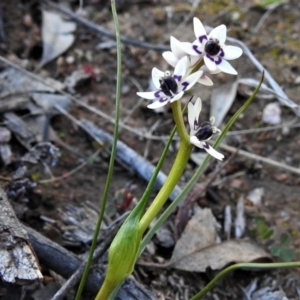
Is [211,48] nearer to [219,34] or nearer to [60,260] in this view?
[219,34]

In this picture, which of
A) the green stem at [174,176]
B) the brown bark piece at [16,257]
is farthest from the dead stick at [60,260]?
the green stem at [174,176]

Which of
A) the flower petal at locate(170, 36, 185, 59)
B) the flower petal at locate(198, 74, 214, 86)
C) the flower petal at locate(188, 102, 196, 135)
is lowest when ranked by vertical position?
the flower petal at locate(188, 102, 196, 135)

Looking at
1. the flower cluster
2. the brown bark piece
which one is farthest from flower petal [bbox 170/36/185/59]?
the brown bark piece

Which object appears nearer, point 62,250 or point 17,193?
point 62,250

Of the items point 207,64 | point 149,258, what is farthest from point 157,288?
point 207,64

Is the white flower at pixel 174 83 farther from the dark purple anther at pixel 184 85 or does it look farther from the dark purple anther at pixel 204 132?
the dark purple anther at pixel 204 132

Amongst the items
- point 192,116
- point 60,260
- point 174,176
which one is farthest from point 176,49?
point 60,260

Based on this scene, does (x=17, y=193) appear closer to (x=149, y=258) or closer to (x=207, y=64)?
(x=149, y=258)

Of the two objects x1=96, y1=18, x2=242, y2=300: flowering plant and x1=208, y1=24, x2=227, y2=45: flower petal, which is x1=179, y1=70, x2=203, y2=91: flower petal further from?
x1=208, y1=24, x2=227, y2=45: flower petal
